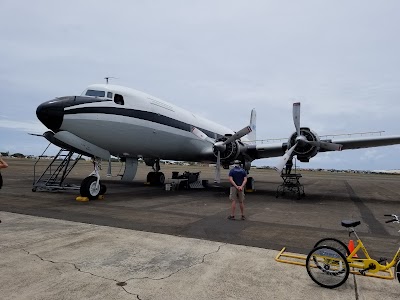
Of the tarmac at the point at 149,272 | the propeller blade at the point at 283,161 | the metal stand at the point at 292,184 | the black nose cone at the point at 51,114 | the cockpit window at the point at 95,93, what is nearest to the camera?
the tarmac at the point at 149,272

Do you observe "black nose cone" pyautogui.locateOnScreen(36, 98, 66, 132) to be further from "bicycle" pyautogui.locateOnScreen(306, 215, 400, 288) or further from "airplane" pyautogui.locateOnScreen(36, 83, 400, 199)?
"bicycle" pyautogui.locateOnScreen(306, 215, 400, 288)

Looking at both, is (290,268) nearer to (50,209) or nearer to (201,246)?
(201,246)

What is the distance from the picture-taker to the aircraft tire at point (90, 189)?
1341 centimetres

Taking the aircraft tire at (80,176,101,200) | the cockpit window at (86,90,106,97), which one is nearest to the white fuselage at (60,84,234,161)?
the cockpit window at (86,90,106,97)

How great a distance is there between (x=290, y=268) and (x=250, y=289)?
1297mm

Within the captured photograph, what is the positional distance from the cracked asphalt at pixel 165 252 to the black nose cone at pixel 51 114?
333 centimetres

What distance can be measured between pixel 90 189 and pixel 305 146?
10794mm

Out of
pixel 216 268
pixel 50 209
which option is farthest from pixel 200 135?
pixel 216 268

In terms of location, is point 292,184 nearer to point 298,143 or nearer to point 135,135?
point 298,143

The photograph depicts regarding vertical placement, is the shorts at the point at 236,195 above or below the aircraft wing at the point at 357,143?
below

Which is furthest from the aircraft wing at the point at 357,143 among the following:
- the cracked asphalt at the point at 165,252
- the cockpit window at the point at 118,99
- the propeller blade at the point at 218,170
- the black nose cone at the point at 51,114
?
the black nose cone at the point at 51,114

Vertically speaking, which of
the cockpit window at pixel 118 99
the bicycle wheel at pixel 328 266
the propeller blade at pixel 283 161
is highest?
the cockpit window at pixel 118 99

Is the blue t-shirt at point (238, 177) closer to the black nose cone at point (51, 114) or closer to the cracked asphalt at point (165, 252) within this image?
the cracked asphalt at point (165, 252)

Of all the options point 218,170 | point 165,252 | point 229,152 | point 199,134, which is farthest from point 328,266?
point 229,152
